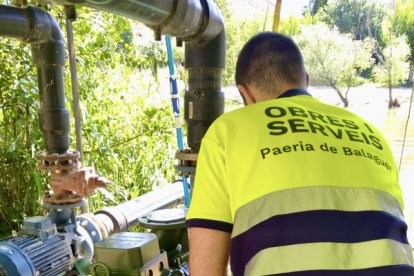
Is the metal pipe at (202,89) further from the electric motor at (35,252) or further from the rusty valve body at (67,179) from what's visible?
the electric motor at (35,252)

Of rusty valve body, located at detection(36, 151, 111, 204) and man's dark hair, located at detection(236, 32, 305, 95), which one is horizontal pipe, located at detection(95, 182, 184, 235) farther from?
man's dark hair, located at detection(236, 32, 305, 95)

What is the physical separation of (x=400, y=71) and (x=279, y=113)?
9.16ft

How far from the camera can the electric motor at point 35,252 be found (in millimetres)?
1737

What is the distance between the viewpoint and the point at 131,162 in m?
4.26

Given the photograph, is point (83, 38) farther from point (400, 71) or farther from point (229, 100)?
point (400, 71)

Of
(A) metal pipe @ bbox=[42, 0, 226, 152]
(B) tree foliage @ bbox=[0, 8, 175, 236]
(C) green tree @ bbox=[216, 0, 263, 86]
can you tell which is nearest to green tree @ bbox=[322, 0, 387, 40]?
(C) green tree @ bbox=[216, 0, 263, 86]

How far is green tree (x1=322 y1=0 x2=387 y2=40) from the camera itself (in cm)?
→ 358

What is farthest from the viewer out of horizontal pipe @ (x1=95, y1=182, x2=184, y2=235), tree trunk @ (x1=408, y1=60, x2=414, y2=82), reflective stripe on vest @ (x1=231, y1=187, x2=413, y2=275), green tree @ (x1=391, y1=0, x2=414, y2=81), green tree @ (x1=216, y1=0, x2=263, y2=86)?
green tree @ (x1=216, y1=0, x2=263, y2=86)

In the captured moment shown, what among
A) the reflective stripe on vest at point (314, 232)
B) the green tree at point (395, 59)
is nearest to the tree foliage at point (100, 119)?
the green tree at point (395, 59)

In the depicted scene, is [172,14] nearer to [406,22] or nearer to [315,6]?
[406,22]

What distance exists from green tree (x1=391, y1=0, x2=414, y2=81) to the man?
8.13ft

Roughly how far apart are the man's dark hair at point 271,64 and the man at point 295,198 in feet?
0.34

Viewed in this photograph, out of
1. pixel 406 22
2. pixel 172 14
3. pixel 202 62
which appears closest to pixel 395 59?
pixel 406 22

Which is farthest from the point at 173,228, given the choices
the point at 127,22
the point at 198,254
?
the point at 127,22
